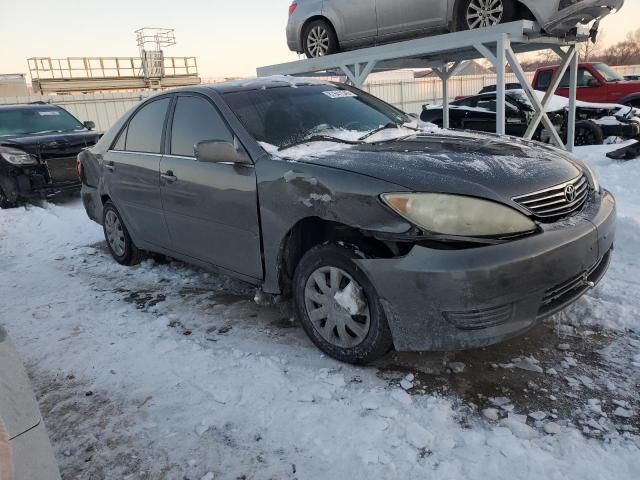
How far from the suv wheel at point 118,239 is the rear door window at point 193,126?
Answer: 1.37 meters

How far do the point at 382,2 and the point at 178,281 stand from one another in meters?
5.93

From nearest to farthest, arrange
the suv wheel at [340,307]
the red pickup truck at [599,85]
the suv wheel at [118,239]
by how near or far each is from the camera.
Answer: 1. the suv wheel at [340,307]
2. the suv wheel at [118,239]
3. the red pickup truck at [599,85]

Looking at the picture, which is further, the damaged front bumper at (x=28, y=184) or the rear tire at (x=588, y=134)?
the rear tire at (x=588, y=134)

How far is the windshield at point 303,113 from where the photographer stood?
3408 mm

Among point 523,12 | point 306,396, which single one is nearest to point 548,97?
point 523,12

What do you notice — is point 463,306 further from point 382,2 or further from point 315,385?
point 382,2

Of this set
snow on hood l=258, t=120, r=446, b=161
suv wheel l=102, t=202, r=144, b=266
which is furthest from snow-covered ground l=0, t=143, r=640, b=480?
snow on hood l=258, t=120, r=446, b=161

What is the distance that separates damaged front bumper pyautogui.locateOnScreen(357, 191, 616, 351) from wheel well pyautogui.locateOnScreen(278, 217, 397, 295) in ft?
0.40

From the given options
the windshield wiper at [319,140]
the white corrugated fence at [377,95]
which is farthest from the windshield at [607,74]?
the windshield wiper at [319,140]

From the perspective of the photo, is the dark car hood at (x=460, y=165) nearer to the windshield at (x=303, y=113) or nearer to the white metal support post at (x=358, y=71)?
the windshield at (x=303, y=113)

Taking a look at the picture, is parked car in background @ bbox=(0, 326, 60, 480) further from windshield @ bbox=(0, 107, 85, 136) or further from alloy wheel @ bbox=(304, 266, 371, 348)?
windshield @ bbox=(0, 107, 85, 136)

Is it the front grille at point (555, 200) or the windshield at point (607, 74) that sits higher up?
the windshield at point (607, 74)

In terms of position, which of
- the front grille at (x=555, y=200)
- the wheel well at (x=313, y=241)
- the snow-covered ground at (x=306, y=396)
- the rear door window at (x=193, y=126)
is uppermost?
the rear door window at (x=193, y=126)

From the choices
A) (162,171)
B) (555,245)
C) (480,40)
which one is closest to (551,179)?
(555,245)
